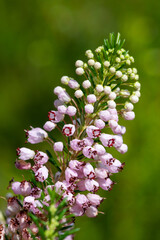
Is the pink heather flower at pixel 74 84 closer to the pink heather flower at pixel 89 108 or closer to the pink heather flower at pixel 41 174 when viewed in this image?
the pink heather flower at pixel 89 108

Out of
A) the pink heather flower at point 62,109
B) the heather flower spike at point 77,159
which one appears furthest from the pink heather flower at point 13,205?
the pink heather flower at point 62,109

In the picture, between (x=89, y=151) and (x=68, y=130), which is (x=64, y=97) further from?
(x=89, y=151)

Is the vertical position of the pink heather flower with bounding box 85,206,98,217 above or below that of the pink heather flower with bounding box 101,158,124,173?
below

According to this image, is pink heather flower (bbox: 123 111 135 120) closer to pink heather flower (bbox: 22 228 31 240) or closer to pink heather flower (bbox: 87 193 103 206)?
pink heather flower (bbox: 87 193 103 206)

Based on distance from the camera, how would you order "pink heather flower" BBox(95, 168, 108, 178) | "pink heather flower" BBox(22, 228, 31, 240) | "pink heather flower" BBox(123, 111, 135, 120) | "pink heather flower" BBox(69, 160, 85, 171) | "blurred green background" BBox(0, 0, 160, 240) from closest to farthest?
"pink heather flower" BBox(22, 228, 31, 240) → "pink heather flower" BBox(69, 160, 85, 171) → "pink heather flower" BBox(95, 168, 108, 178) → "pink heather flower" BBox(123, 111, 135, 120) → "blurred green background" BBox(0, 0, 160, 240)

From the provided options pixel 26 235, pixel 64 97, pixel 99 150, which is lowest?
pixel 26 235

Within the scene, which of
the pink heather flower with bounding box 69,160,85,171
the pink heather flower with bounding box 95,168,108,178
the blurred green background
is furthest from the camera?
the blurred green background

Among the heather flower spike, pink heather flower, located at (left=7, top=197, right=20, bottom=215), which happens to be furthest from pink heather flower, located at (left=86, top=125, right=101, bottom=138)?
pink heather flower, located at (left=7, top=197, right=20, bottom=215)

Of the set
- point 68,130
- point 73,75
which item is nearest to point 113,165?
point 68,130
